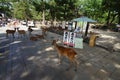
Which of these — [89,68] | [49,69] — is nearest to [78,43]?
[89,68]

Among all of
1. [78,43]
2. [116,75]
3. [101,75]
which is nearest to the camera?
[101,75]

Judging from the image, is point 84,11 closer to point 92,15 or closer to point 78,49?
point 92,15

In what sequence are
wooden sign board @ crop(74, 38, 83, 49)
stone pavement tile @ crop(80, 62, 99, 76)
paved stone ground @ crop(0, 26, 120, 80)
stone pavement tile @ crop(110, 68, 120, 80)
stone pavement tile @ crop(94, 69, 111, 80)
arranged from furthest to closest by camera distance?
wooden sign board @ crop(74, 38, 83, 49), stone pavement tile @ crop(80, 62, 99, 76), stone pavement tile @ crop(110, 68, 120, 80), stone pavement tile @ crop(94, 69, 111, 80), paved stone ground @ crop(0, 26, 120, 80)

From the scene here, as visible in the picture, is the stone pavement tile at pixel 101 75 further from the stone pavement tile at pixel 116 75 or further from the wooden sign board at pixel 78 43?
the wooden sign board at pixel 78 43

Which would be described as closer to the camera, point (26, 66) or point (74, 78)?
point (74, 78)

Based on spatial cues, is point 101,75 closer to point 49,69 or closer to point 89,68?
point 89,68

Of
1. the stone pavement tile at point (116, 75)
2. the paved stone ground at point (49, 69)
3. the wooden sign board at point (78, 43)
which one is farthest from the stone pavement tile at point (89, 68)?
the wooden sign board at point (78, 43)

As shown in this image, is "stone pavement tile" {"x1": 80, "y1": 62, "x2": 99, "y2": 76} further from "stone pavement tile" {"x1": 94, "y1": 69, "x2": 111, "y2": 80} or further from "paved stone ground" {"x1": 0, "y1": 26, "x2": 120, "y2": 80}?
"stone pavement tile" {"x1": 94, "y1": 69, "x2": 111, "y2": 80}

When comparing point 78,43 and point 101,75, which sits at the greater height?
point 78,43

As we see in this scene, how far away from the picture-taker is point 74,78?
603 centimetres

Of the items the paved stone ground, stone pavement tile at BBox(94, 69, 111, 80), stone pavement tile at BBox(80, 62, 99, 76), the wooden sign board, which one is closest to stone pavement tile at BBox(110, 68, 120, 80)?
the paved stone ground

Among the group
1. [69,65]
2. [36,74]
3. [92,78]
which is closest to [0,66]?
[36,74]

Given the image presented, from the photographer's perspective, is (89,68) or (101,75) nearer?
(101,75)

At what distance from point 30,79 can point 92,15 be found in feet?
135
